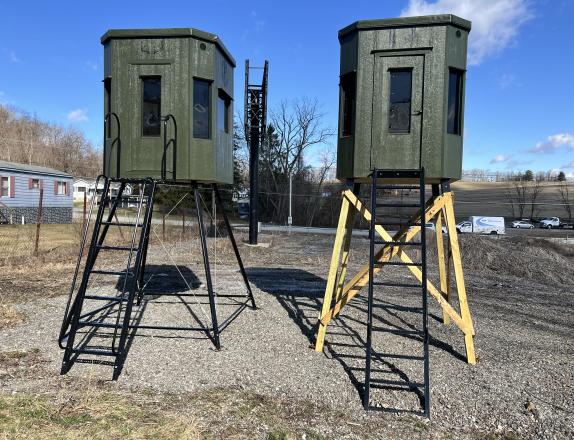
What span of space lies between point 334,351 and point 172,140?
12.0ft

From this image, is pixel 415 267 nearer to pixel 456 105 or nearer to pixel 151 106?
pixel 456 105

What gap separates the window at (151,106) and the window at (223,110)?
3.00 feet

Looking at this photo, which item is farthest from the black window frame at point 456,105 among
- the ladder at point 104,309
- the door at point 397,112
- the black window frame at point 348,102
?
the ladder at point 104,309

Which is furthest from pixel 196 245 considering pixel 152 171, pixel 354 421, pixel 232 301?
pixel 354 421

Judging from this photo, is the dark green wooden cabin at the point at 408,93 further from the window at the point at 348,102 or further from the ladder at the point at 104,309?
the ladder at the point at 104,309

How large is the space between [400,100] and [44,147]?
77998 millimetres

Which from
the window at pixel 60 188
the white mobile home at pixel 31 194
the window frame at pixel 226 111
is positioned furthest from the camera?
the window at pixel 60 188

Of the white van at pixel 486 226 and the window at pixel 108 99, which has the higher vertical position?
the window at pixel 108 99

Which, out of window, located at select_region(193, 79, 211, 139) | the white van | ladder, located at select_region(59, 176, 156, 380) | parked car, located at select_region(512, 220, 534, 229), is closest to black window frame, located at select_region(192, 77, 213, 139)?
window, located at select_region(193, 79, 211, 139)

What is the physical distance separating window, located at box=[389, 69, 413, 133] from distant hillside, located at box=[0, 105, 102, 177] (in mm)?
70144

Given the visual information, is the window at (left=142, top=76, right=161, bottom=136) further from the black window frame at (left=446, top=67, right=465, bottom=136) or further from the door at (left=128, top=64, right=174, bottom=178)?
the black window frame at (left=446, top=67, right=465, bottom=136)

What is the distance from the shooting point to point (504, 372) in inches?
212

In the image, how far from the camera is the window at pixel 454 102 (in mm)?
6270

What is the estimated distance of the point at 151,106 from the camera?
6.30m
